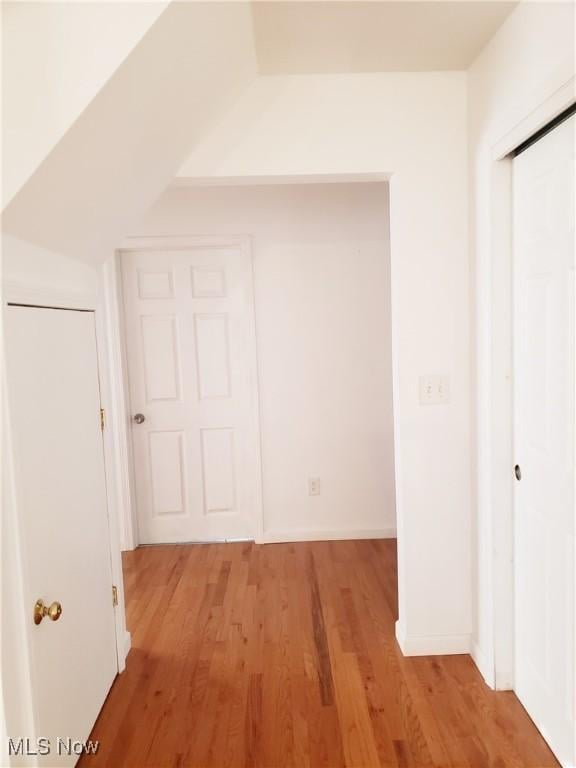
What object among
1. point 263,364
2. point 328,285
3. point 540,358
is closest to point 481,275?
point 540,358

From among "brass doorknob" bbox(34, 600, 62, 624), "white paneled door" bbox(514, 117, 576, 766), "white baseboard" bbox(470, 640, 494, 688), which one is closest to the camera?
"brass doorknob" bbox(34, 600, 62, 624)

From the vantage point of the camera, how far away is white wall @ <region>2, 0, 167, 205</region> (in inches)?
48.4

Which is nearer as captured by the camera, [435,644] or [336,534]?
[435,644]

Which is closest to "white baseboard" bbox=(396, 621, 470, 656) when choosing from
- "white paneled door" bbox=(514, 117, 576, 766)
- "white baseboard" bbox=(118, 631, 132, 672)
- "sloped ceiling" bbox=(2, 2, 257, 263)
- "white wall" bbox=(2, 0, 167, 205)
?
"white paneled door" bbox=(514, 117, 576, 766)

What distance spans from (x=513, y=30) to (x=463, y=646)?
2406 mm

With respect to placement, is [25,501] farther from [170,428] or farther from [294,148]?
[170,428]

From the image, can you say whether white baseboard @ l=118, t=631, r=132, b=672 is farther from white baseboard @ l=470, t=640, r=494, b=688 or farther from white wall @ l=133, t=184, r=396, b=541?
white baseboard @ l=470, t=640, r=494, b=688

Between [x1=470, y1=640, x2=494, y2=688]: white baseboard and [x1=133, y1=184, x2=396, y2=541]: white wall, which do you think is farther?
[x1=133, y1=184, x2=396, y2=541]: white wall

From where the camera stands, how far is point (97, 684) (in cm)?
191

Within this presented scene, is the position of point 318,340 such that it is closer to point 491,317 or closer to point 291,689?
point 491,317

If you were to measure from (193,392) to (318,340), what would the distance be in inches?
36.7

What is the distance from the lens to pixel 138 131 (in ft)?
5.05

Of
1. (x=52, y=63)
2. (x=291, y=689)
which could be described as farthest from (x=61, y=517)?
(x=52, y=63)
